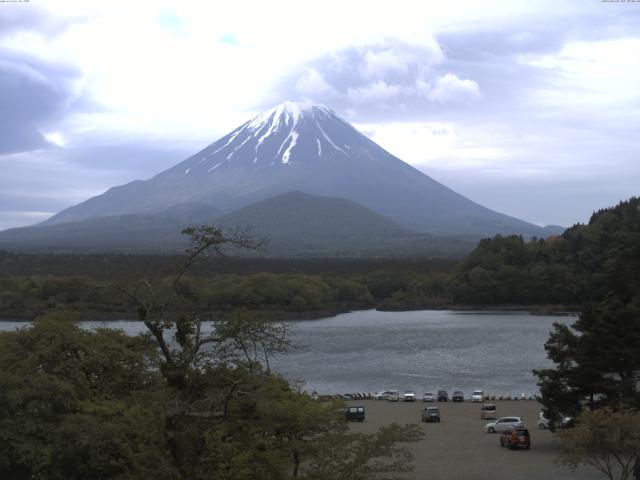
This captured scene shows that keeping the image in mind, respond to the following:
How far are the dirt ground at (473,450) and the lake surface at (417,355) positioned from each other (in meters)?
3.47

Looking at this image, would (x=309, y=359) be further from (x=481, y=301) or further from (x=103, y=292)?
(x=481, y=301)

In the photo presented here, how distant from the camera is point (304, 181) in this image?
175875 millimetres

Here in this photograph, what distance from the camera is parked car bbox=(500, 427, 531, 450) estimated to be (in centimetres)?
Answer: 1562

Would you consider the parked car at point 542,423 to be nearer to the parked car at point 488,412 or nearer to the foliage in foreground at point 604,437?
the parked car at point 488,412

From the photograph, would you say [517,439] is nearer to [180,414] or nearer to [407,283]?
[180,414]

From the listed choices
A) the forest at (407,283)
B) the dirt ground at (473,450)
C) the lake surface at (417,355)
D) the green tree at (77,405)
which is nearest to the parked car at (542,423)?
the dirt ground at (473,450)

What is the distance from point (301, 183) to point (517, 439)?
159 metres

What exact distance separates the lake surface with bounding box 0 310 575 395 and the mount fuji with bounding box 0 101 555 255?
4385 inches

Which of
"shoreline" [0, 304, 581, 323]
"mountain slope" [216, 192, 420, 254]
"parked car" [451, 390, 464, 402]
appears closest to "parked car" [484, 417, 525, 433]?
"parked car" [451, 390, 464, 402]

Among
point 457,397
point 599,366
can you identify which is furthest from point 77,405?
point 457,397

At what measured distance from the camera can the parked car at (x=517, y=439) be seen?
15.6 metres

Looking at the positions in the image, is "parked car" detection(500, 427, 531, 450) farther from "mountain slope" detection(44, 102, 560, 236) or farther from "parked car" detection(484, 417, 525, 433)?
"mountain slope" detection(44, 102, 560, 236)

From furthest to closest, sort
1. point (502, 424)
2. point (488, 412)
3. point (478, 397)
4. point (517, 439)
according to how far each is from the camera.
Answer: point (478, 397)
point (488, 412)
point (502, 424)
point (517, 439)

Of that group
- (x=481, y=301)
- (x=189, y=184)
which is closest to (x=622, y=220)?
(x=481, y=301)
